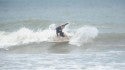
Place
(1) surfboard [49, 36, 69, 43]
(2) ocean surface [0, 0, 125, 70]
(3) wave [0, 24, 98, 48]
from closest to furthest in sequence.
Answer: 1. (2) ocean surface [0, 0, 125, 70]
2. (3) wave [0, 24, 98, 48]
3. (1) surfboard [49, 36, 69, 43]

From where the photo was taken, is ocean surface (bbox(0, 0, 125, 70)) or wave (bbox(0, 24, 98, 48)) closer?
ocean surface (bbox(0, 0, 125, 70))

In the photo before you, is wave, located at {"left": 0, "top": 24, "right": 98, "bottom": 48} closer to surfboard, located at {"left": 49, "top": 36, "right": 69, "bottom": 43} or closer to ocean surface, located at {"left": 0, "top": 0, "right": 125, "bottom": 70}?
ocean surface, located at {"left": 0, "top": 0, "right": 125, "bottom": 70}

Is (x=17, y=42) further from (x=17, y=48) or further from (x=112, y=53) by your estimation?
(x=112, y=53)

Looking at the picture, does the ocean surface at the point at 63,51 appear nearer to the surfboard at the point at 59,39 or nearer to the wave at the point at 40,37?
the wave at the point at 40,37

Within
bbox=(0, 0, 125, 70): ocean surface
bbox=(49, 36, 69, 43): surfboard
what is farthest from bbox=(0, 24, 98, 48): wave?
bbox=(49, 36, 69, 43): surfboard

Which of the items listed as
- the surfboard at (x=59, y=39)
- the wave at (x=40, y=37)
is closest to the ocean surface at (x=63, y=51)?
the wave at (x=40, y=37)

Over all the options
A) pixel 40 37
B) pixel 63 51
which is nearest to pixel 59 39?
pixel 40 37

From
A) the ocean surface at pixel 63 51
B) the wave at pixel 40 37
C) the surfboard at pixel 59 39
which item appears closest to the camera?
the ocean surface at pixel 63 51

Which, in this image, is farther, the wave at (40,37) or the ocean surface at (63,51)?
the wave at (40,37)

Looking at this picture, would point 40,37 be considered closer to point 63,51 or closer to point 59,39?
point 59,39

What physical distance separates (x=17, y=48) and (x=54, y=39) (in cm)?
359

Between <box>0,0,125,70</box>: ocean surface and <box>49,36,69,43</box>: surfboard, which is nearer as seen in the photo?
<box>0,0,125,70</box>: ocean surface

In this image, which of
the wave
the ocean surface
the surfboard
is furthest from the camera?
the surfboard

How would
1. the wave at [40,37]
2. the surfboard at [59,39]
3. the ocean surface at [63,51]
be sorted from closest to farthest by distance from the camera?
the ocean surface at [63,51]
the wave at [40,37]
the surfboard at [59,39]
